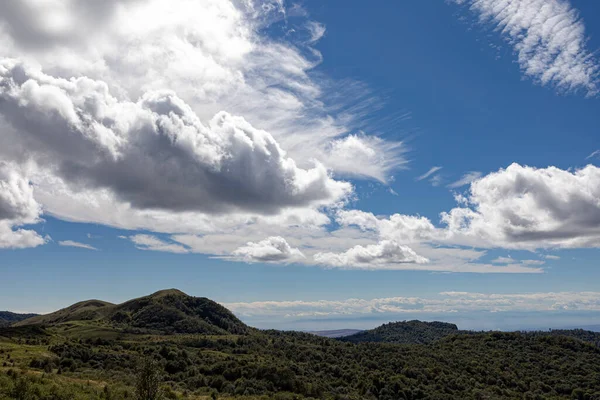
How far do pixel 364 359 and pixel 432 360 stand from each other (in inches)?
1193

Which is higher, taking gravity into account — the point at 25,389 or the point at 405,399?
the point at 25,389

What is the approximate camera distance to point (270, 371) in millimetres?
106750

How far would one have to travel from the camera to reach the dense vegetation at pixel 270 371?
199ft

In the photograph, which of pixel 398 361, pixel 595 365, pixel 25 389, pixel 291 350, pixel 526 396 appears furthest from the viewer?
pixel 595 365

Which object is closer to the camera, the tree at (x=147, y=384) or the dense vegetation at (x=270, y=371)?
the tree at (x=147, y=384)

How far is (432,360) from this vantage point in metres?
166

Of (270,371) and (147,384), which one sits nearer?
(147,384)

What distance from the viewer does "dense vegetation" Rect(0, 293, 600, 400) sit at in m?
60.7

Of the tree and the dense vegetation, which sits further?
the dense vegetation

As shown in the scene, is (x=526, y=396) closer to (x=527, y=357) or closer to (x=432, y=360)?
(x=432, y=360)

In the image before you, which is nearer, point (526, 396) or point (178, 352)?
point (178, 352)

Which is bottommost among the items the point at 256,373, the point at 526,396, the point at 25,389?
the point at 526,396

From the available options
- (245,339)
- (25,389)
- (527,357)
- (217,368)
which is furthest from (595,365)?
(25,389)

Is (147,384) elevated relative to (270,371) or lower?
elevated
